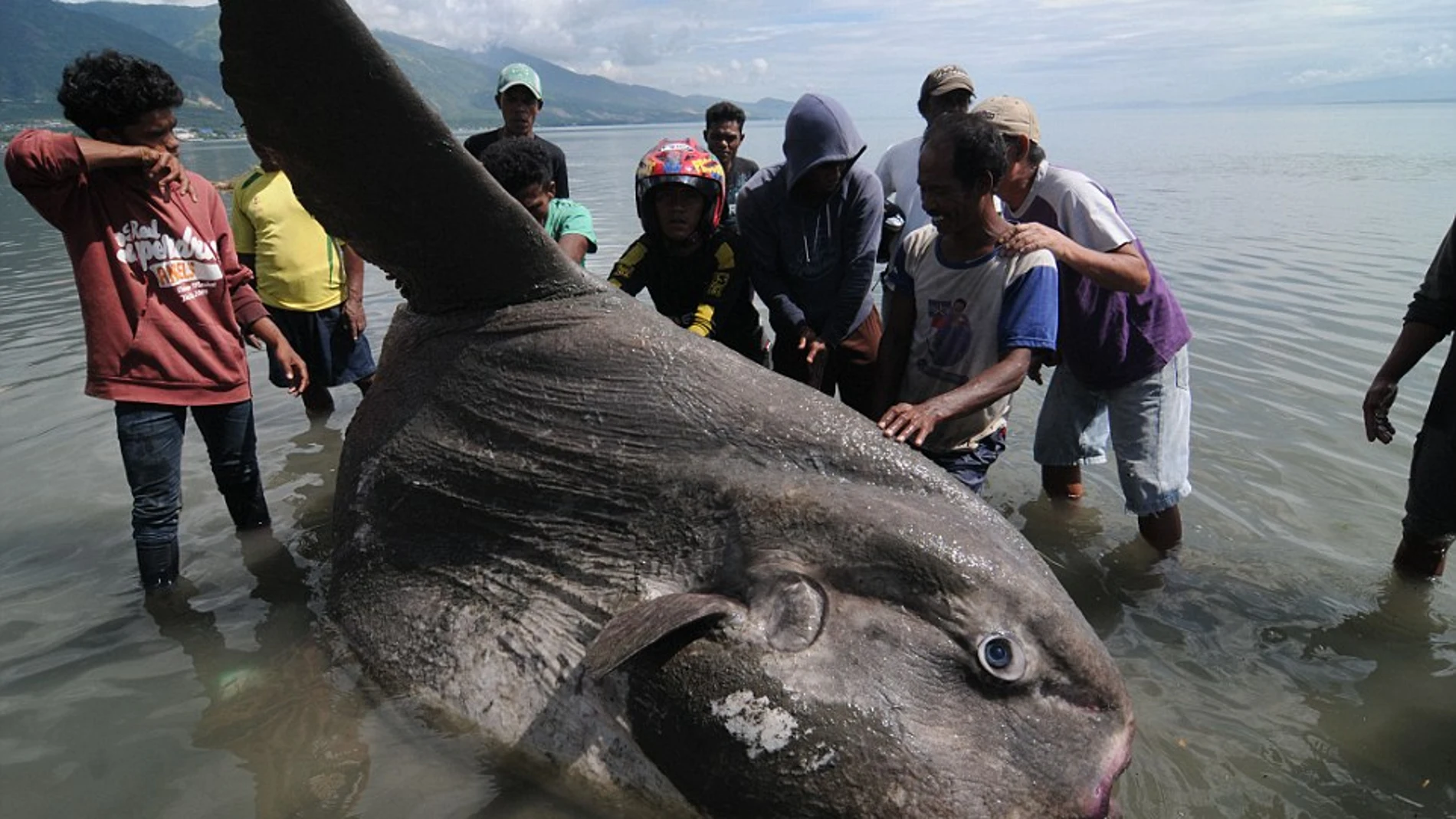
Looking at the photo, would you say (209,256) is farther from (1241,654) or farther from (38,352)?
(38,352)

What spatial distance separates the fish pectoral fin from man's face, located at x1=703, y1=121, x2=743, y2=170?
18.1 feet

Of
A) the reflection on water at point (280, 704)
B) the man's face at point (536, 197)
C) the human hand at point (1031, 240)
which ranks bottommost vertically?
the reflection on water at point (280, 704)

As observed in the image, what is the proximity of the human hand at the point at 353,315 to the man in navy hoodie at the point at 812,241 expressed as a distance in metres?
3.11

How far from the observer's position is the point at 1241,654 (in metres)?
4.21

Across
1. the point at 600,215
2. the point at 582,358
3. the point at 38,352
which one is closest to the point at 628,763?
the point at 582,358

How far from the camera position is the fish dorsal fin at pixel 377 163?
2.51m

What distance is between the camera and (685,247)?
463 centimetres

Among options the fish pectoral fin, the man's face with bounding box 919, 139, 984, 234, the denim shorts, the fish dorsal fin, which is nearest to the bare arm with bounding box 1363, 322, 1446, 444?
the denim shorts

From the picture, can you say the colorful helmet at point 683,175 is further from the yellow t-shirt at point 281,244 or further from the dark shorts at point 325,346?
the dark shorts at point 325,346

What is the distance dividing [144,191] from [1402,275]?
51.2ft

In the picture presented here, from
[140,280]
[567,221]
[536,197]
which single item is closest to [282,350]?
[140,280]

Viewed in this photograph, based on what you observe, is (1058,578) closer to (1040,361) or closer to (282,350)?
(1040,361)

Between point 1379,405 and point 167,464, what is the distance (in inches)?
229

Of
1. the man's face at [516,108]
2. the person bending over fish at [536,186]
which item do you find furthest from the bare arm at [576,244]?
the man's face at [516,108]
